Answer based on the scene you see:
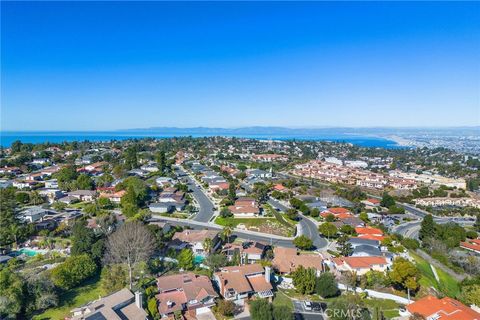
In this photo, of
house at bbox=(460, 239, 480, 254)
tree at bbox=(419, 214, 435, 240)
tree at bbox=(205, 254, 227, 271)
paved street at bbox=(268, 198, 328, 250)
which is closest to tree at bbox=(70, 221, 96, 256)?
tree at bbox=(205, 254, 227, 271)

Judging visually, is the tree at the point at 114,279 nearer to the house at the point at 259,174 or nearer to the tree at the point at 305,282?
the tree at the point at 305,282

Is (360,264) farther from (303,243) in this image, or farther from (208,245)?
(208,245)

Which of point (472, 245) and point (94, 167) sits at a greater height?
point (94, 167)

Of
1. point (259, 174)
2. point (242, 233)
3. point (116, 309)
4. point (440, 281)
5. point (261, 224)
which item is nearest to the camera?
point (116, 309)

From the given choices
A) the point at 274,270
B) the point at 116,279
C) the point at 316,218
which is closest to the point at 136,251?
the point at 116,279

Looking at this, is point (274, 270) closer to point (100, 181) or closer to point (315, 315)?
point (315, 315)

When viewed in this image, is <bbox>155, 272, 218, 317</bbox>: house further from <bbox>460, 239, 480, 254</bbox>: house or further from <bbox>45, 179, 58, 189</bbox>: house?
<bbox>45, 179, 58, 189</bbox>: house

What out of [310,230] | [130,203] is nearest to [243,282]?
[310,230]
